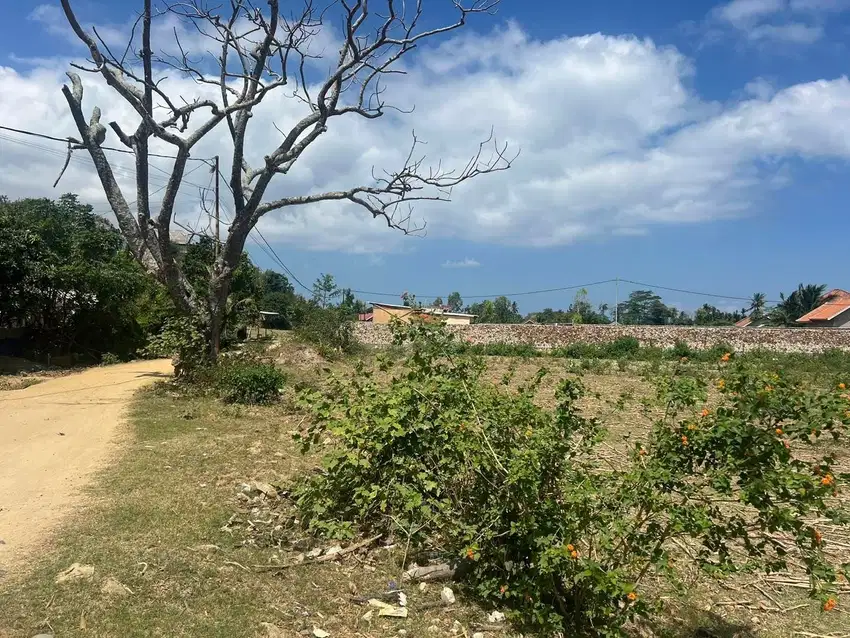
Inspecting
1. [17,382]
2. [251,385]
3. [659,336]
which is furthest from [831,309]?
[17,382]

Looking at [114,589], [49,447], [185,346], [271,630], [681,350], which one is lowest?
[271,630]

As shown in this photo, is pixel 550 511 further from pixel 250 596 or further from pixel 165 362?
pixel 165 362

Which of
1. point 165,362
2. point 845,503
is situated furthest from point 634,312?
point 845,503

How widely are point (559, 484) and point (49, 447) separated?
600cm

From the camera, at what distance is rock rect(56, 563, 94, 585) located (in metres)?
3.77

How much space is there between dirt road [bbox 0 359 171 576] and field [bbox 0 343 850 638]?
0.74ft

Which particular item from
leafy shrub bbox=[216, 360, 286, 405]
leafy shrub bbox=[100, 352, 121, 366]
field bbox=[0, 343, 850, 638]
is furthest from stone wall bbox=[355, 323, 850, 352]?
field bbox=[0, 343, 850, 638]

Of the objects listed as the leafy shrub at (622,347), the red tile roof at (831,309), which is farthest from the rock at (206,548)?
the red tile roof at (831,309)

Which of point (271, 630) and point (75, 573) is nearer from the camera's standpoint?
point (271, 630)

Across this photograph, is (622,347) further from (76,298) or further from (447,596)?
(447,596)

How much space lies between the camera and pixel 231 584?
12.9 feet

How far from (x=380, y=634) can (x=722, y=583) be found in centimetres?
266

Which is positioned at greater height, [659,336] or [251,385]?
[659,336]

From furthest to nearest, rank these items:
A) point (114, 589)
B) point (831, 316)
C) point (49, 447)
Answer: point (831, 316)
point (49, 447)
point (114, 589)
